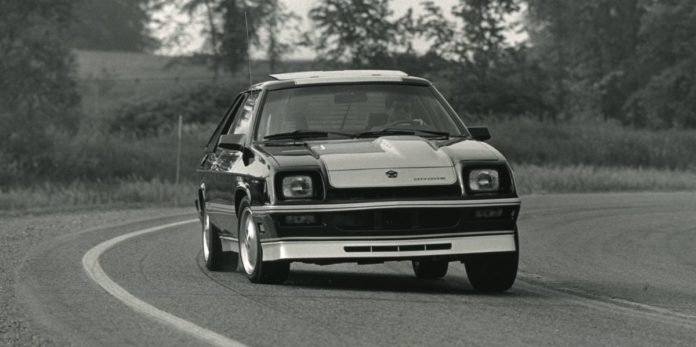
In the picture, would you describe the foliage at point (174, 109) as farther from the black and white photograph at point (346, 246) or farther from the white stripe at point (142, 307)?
the white stripe at point (142, 307)

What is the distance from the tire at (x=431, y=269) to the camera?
466 inches

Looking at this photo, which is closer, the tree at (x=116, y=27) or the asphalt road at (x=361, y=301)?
the asphalt road at (x=361, y=301)

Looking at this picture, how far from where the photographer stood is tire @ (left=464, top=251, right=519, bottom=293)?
10.3 meters

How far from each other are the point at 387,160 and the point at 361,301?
3.62ft

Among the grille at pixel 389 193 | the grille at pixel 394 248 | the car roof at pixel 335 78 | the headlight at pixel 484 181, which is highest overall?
the car roof at pixel 335 78

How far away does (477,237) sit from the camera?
33.3 feet

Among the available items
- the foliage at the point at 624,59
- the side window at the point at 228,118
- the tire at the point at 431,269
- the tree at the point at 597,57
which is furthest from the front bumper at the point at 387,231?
the tree at the point at 597,57

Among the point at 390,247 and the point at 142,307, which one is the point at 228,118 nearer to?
the point at 390,247

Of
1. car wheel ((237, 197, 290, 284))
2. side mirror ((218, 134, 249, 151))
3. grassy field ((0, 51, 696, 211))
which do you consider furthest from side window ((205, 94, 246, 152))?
grassy field ((0, 51, 696, 211))

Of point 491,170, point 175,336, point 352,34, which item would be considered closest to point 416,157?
point 491,170

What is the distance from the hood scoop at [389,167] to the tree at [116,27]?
10178cm

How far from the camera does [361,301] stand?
31.4ft

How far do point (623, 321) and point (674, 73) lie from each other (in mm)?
60404

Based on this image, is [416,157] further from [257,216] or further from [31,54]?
[31,54]
